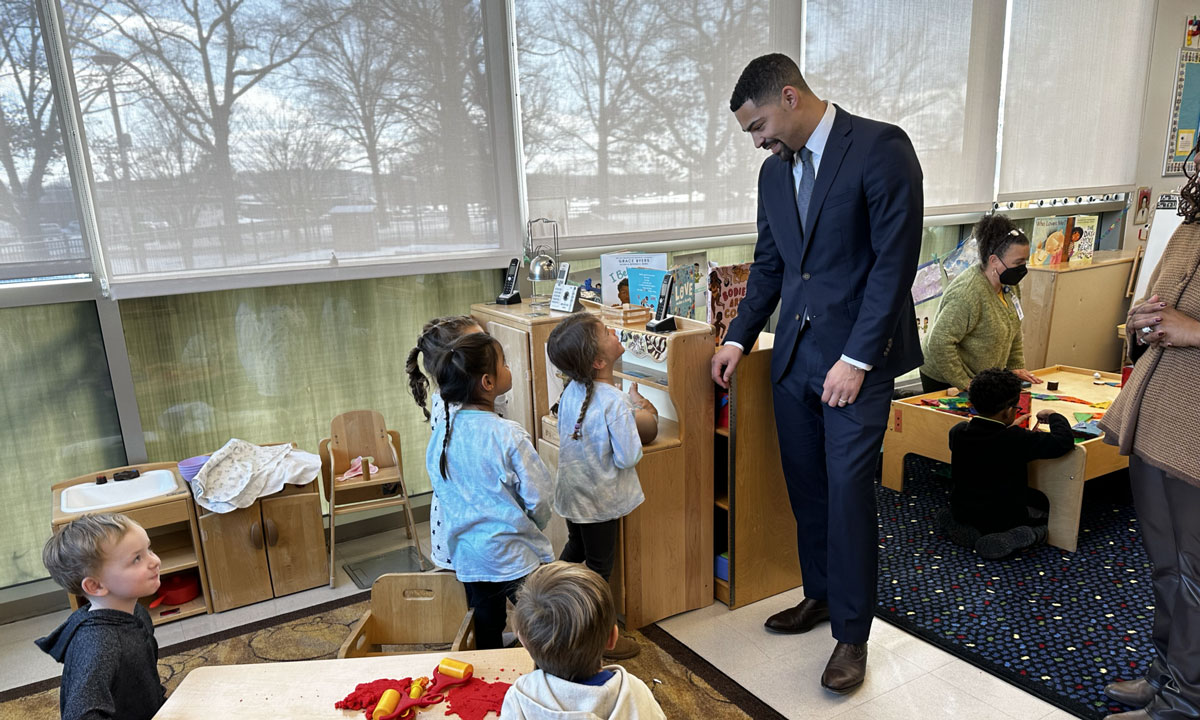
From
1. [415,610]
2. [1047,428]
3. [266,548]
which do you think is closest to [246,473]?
[266,548]

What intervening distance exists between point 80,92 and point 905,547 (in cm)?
354

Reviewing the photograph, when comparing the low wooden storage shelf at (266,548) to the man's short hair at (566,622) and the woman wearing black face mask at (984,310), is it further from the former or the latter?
the woman wearing black face mask at (984,310)

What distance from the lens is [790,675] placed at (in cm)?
229

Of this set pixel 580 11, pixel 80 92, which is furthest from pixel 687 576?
pixel 80 92

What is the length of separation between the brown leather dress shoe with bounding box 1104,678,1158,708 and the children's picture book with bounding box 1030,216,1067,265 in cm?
357

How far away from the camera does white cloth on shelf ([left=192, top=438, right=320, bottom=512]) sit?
271 centimetres

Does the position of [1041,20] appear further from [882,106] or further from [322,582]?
[322,582]

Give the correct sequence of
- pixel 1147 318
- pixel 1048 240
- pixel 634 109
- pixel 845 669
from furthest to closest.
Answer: pixel 1048 240
pixel 634 109
pixel 845 669
pixel 1147 318

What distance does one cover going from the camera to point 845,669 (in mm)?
2195

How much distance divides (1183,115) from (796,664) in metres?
5.64

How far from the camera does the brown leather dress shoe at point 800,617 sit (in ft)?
8.23

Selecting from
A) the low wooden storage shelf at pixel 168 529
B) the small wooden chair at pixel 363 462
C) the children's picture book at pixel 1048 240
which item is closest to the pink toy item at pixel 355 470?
the small wooden chair at pixel 363 462

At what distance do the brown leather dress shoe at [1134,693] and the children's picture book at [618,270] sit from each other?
6.30 ft

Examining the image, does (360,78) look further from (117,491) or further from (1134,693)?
(1134,693)
